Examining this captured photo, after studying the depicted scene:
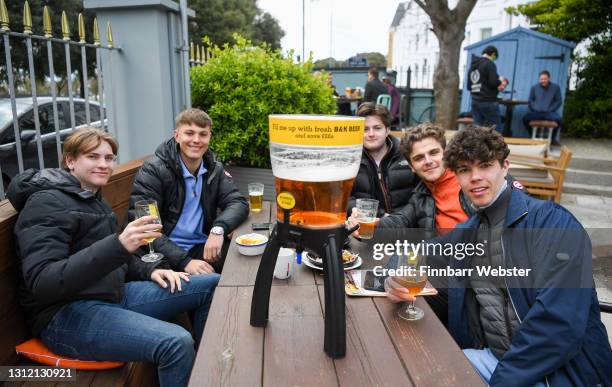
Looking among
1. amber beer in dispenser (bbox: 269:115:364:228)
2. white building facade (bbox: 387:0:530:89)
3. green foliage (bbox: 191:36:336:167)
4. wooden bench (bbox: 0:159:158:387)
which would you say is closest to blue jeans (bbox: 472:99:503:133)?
green foliage (bbox: 191:36:336:167)

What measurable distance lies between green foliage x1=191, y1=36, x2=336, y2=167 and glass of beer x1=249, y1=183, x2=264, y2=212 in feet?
4.11

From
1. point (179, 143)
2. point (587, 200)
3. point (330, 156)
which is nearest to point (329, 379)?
point (330, 156)

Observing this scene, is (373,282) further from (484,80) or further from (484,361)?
(484,80)

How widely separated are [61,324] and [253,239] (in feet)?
3.09

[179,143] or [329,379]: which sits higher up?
[179,143]

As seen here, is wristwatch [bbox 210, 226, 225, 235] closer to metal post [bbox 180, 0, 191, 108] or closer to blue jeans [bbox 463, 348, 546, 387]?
blue jeans [bbox 463, 348, 546, 387]

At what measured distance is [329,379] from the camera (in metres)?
1.26

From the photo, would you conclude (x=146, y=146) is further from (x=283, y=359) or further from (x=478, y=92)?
(x=478, y=92)

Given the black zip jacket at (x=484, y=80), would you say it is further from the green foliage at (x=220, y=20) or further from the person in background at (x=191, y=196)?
the green foliage at (x=220, y=20)

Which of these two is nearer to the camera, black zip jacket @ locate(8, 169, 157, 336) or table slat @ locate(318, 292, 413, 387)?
table slat @ locate(318, 292, 413, 387)

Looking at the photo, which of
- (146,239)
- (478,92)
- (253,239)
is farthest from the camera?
(478,92)

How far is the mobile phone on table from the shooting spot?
179 cm

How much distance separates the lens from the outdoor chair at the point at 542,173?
454 cm

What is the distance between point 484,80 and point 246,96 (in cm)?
533
